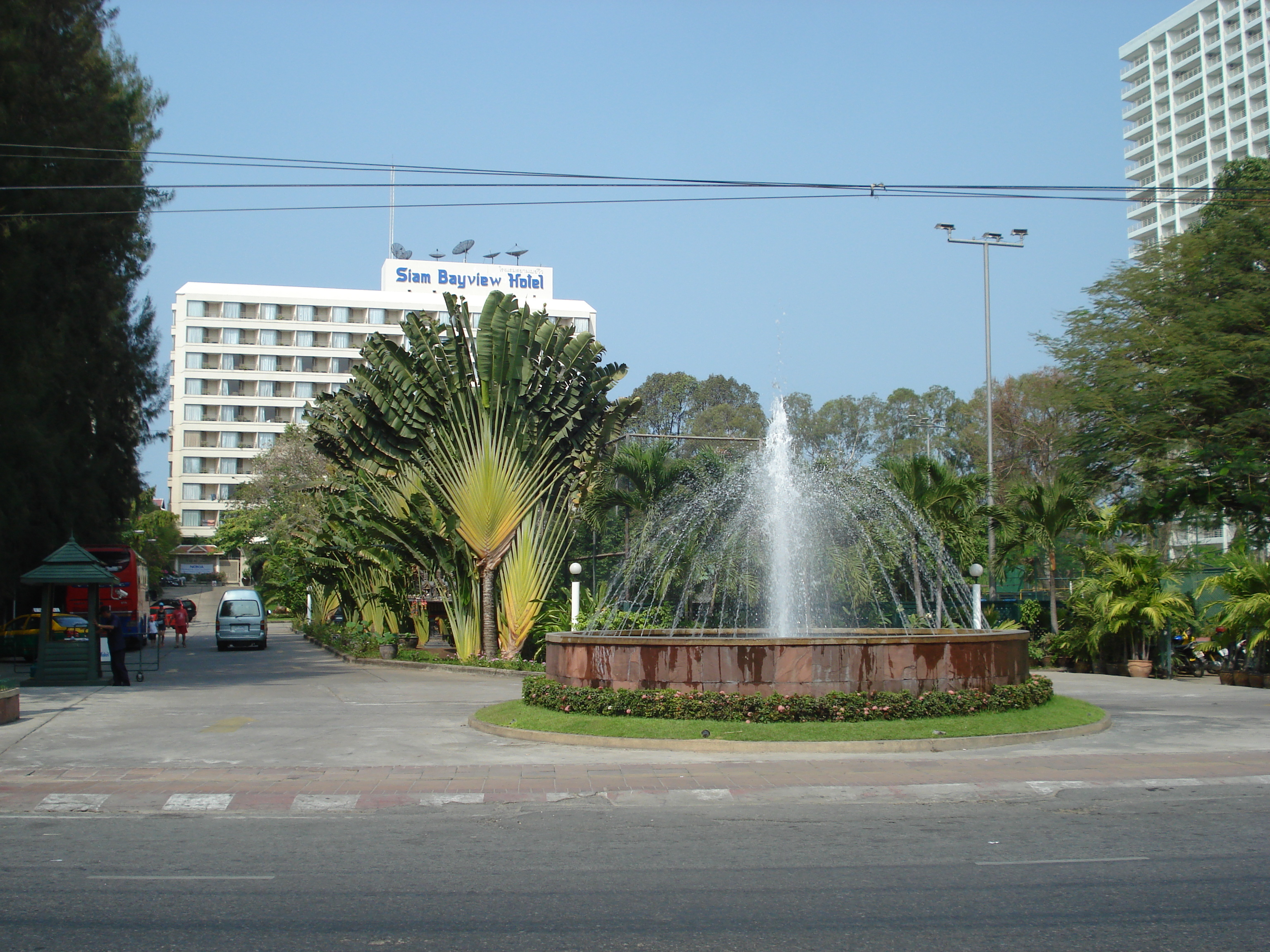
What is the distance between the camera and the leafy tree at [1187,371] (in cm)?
2575

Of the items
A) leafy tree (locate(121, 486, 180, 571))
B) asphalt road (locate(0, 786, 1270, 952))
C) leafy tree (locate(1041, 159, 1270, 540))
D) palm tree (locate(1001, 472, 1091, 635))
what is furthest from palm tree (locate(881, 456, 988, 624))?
leafy tree (locate(121, 486, 180, 571))

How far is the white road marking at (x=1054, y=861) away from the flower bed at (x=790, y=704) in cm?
577

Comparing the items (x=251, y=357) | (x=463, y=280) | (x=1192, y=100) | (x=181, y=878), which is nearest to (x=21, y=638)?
(x=181, y=878)

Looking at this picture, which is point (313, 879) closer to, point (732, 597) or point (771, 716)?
point (771, 716)

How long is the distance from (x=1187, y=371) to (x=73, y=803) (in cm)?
2534

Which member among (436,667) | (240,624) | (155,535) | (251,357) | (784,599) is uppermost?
(251,357)

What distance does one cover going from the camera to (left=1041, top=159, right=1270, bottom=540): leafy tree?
25750 mm

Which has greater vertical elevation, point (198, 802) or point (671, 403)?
point (671, 403)

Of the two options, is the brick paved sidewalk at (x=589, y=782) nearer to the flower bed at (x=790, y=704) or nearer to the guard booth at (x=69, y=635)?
the flower bed at (x=790, y=704)

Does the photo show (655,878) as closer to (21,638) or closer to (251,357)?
(21,638)

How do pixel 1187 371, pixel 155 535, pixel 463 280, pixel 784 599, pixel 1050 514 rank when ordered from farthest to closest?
pixel 463 280 < pixel 155 535 < pixel 1050 514 < pixel 1187 371 < pixel 784 599

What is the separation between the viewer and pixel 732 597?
3052 cm

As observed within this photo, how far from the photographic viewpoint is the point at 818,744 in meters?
12.7

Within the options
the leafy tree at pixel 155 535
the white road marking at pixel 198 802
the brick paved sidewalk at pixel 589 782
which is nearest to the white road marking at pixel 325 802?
the brick paved sidewalk at pixel 589 782
